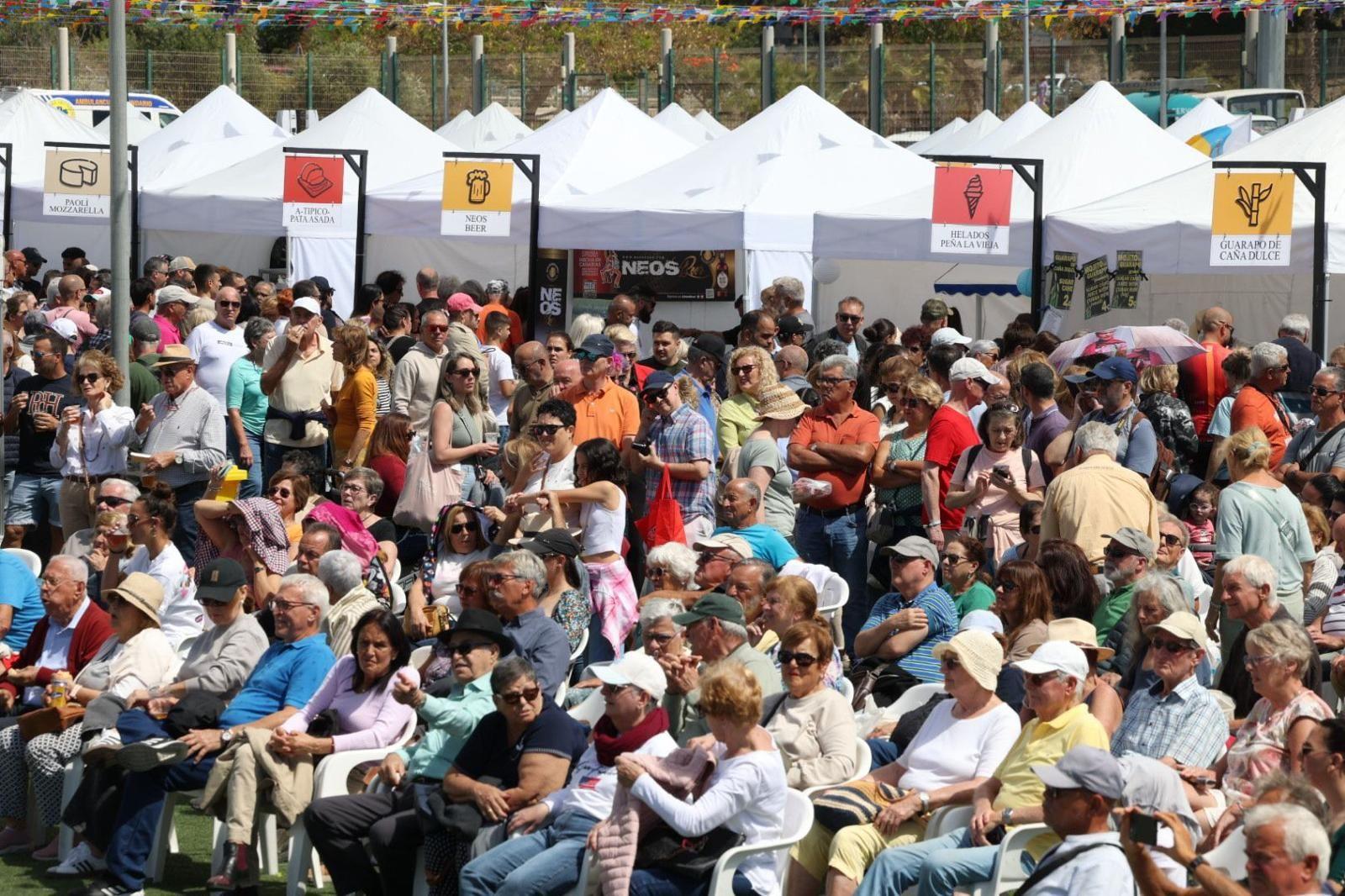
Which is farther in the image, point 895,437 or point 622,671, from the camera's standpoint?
point 895,437

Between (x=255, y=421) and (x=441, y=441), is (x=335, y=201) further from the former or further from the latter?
(x=441, y=441)

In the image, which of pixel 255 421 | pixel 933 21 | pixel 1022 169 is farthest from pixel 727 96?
pixel 255 421

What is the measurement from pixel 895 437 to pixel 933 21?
35912 millimetres

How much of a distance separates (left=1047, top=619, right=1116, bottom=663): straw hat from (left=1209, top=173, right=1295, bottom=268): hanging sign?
21.6 feet

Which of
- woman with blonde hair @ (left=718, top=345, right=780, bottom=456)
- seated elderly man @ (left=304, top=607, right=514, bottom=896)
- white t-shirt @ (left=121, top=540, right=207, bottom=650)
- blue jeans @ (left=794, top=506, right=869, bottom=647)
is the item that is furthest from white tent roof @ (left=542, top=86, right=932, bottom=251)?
seated elderly man @ (left=304, top=607, right=514, bottom=896)

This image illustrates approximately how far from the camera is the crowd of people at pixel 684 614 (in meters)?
5.81

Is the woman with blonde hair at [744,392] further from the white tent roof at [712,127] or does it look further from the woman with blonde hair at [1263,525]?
the white tent roof at [712,127]

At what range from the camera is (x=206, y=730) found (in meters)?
7.10

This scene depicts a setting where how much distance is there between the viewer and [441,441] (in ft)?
31.9

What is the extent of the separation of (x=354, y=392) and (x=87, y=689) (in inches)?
158

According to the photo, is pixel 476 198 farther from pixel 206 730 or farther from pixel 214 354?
pixel 206 730

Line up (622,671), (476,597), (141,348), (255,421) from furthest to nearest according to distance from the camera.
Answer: (141,348)
(255,421)
(476,597)
(622,671)

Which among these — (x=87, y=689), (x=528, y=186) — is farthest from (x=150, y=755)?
(x=528, y=186)

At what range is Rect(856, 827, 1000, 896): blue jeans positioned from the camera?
5.64 m
